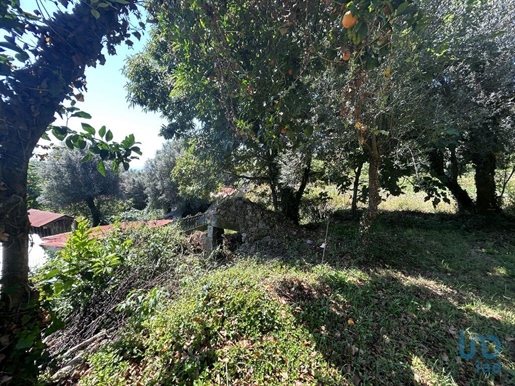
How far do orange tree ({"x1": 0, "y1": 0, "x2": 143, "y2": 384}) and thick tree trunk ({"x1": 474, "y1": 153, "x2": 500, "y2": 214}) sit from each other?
30.9ft

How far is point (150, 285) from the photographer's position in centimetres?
278

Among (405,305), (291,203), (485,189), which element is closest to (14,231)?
(405,305)

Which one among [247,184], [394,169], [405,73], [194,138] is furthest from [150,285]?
[247,184]

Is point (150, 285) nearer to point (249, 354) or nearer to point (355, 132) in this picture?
point (249, 354)

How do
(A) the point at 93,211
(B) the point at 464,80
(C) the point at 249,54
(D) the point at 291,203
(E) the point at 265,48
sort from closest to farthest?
(E) the point at 265,48 < (C) the point at 249,54 < (B) the point at 464,80 < (D) the point at 291,203 < (A) the point at 93,211

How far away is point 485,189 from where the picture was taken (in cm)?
707

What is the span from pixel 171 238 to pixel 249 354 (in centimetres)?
297

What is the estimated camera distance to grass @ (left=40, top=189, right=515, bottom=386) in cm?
172

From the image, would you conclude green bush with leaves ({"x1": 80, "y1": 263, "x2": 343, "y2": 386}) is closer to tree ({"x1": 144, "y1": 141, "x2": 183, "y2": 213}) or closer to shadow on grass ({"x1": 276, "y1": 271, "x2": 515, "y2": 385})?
shadow on grass ({"x1": 276, "y1": 271, "x2": 515, "y2": 385})

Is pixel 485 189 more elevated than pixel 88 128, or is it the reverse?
pixel 485 189

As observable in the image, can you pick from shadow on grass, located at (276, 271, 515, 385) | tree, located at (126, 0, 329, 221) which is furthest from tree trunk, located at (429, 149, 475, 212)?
tree, located at (126, 0, 329, 221)

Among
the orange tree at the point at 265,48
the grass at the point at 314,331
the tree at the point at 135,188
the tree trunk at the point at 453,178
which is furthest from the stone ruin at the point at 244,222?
the tree at the point at 135,188

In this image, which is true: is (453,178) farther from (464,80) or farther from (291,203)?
(291,203)
